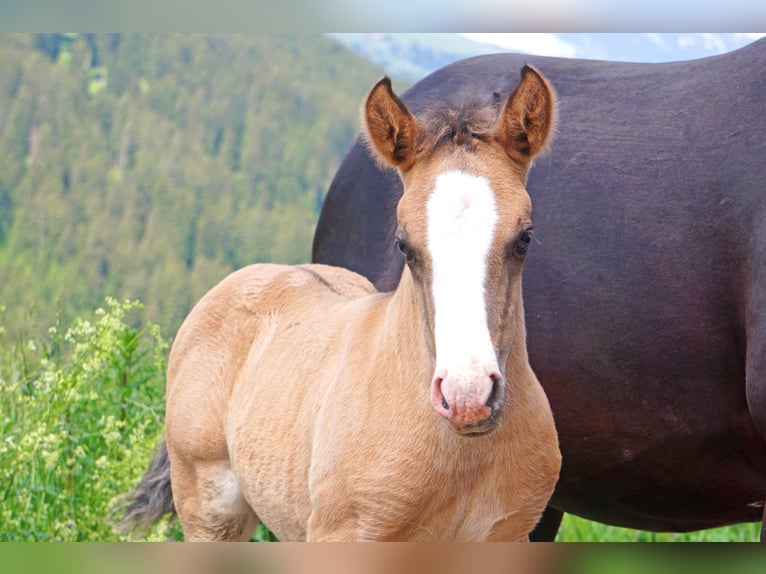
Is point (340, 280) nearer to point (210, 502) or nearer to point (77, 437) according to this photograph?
point (210, 502)

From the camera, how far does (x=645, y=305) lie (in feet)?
7.94

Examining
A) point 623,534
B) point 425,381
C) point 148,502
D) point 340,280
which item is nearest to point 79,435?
point 148,502

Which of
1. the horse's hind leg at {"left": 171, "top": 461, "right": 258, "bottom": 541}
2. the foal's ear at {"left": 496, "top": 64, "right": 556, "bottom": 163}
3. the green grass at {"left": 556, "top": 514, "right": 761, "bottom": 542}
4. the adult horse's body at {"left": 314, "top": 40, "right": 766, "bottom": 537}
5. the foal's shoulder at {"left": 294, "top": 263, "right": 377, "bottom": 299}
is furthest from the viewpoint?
the green grass at {"left": 556, "top": 514, "right": 761, "bottom": 542}

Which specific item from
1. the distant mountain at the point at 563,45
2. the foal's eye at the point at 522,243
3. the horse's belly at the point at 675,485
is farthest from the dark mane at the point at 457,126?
the horse's belly at the point at 675,485

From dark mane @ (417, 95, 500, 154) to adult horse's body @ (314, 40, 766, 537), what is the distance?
50 cm

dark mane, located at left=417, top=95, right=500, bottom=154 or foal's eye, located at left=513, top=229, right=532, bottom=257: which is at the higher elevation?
dark mane, located at left=417, top=95, right=500, bottom=154

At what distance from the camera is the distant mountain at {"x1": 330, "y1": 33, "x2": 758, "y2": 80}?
288cm

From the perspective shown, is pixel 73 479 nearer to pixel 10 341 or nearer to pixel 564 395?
pixel 10 341

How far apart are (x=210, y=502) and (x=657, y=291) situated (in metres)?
1.22

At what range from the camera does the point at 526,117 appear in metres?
1.87

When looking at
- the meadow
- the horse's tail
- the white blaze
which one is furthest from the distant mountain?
the horse's tail

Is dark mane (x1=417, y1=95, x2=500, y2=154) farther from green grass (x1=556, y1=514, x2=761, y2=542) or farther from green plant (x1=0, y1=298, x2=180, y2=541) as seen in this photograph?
green grass (x1=556, y1=514, x2=761, y2=542)

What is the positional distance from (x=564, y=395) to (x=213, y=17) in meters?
1.24

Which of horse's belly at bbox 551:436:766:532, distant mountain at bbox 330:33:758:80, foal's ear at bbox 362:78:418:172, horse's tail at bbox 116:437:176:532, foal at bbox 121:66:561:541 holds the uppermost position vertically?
distant mountain at bbox 330:33:758:80
